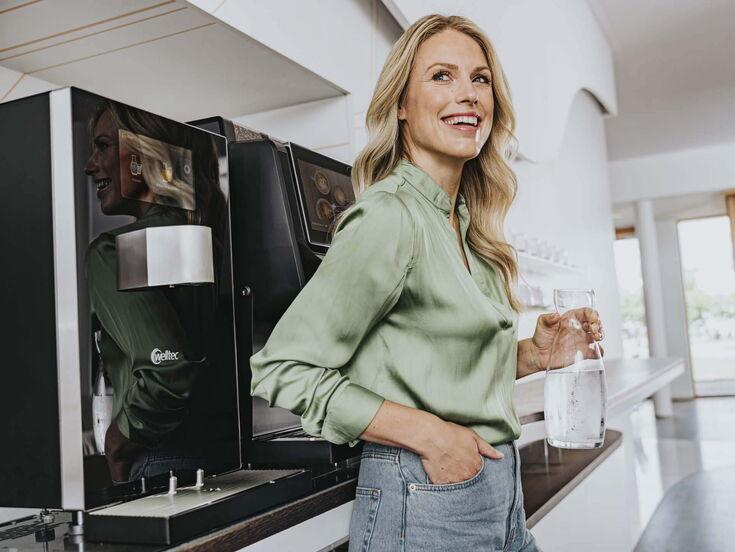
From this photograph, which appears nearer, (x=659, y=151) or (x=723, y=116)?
(x=723, y=116)

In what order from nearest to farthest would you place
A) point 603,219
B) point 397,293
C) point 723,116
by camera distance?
point 397,293
point 603,219
point 723,116

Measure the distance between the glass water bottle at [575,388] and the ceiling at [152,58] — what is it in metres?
0.87

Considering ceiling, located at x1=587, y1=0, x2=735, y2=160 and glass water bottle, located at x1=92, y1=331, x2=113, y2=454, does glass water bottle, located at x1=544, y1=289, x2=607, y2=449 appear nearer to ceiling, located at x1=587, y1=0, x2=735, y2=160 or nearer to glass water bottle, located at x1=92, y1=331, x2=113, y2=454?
glass water bottle, located at x1=92, y1=331, x2=113, y2=454

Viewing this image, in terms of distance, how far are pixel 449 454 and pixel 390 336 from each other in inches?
6.8

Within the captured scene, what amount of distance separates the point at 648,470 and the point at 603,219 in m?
2.26

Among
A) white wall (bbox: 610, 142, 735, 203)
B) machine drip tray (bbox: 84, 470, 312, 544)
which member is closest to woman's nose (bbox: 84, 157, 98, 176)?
machine drip tray (bbox: 84, 470, 312, 544)

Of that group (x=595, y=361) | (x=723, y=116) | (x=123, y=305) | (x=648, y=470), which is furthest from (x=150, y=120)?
(x=723, y=116)

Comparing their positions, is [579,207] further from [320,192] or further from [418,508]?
[418,508]

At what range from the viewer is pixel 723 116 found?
7234 mm

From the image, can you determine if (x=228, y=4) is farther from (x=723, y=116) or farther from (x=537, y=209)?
(x=723, y=116)

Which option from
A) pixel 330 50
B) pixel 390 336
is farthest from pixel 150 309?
pixel 330 50

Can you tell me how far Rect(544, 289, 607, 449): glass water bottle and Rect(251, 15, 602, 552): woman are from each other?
149mm

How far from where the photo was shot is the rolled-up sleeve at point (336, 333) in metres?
0.96

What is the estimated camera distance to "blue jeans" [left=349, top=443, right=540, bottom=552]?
1.00m
